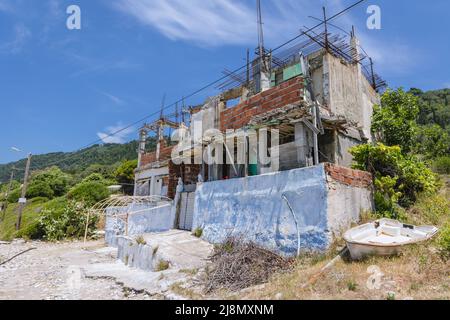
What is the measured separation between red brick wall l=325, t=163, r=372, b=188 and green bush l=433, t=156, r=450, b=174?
6.74 metres

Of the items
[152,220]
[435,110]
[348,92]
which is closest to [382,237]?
[348,92]

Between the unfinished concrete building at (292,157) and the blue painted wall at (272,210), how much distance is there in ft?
0.08

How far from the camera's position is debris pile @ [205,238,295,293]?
19.6 ft

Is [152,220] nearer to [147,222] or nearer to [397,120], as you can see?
[147,222]

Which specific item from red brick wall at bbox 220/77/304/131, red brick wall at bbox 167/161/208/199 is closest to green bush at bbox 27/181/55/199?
red brick wall at bbox 167/161/208/199

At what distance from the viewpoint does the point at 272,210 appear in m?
8.15

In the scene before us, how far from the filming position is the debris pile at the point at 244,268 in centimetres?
598

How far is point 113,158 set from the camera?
61719mm

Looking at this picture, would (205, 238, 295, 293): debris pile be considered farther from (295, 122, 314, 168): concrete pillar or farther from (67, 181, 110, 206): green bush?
(67, 181, 110, 206): green bush

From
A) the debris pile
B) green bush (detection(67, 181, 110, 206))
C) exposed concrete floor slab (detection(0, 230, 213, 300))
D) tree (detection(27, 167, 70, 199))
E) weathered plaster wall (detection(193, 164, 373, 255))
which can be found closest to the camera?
the debris pile

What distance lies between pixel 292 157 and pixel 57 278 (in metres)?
8.28
